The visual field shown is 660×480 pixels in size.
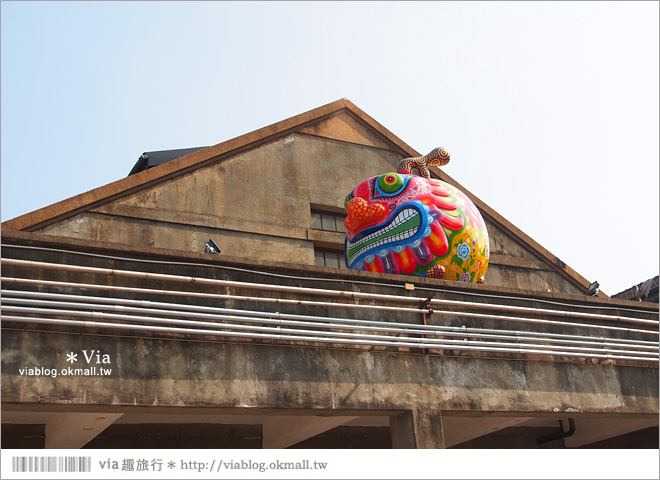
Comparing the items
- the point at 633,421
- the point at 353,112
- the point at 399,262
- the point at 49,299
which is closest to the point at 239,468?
the point at 49,299

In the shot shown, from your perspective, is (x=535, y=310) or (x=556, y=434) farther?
(x=556, y=434)

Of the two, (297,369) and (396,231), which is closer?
(297,369)

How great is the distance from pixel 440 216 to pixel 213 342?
195 inches

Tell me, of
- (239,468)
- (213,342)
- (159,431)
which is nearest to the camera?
(239,468)

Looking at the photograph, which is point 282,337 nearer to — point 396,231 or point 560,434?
point 396,231

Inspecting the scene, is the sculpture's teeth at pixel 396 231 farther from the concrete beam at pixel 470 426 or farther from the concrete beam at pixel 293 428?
the concrete beam at pixel 293 428

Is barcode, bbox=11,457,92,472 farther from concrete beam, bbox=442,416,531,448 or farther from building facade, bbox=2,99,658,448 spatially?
concrete beam, bbox=442,416,531,448

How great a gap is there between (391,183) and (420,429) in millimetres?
4654

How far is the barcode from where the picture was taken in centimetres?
787

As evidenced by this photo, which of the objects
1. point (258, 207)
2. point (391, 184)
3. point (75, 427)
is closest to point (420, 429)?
point (391, 184)

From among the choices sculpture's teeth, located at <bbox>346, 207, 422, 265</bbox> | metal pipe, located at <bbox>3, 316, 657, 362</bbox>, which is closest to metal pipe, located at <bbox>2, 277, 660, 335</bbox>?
metal pipe, located at <bbox>3, 316, 657, 362</bbox>

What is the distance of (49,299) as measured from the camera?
9781mm

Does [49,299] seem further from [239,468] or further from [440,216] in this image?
[440,216]

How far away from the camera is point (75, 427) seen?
10742 mm
